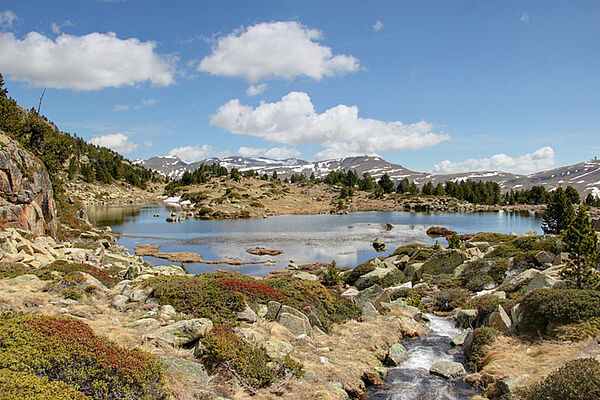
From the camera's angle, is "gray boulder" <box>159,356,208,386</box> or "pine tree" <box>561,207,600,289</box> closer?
"gray boulder" <box>159,356,208,386</box>

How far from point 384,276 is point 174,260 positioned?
88.0 ft

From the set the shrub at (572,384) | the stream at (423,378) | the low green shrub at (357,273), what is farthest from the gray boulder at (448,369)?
→ the low green shrub at (357,273)

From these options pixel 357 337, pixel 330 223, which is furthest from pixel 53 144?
pixel 357 337

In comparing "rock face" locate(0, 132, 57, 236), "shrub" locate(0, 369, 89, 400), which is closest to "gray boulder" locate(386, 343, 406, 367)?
"shrub" locate(0, 369, 89, 400)

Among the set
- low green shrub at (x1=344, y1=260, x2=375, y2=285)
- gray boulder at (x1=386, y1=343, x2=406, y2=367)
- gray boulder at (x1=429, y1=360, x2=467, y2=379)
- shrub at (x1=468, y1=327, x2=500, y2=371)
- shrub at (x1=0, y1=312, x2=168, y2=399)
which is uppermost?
shrub at (x1=0, y1=312, x2=168, y2=399)

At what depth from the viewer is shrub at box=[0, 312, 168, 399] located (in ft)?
27.7

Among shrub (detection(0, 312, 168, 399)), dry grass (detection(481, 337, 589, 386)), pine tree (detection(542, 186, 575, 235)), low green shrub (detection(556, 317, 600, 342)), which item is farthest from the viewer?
pine tree (detection(542, 186, 575, 235))

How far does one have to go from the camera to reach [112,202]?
158 meters

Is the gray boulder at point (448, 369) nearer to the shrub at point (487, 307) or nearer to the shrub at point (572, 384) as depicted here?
the shrub at point (572, 384)

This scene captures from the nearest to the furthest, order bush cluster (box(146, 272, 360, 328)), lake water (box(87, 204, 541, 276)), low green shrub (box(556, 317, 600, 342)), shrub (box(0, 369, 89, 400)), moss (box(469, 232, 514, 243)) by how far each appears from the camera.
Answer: shrub (box(0, 369, 89, 400)) → low green shrub (box(556, 317, 600, 342)) → bush cluster (box(146, 272, 360, 328)) → moss (box(469, 232, 514, 243)) → lake water (box(87, 204, 541, 276))

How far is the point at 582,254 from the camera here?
63.6 feet

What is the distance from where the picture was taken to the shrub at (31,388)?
23.3ft

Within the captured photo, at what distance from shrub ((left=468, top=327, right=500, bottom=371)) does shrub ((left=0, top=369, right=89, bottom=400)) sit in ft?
44.9

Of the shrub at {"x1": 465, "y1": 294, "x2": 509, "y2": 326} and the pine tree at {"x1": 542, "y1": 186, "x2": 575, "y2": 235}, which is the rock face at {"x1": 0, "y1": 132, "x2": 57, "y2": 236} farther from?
the pine tree at {"x1": 542, "y1": 186, "x2": 575, "y2": 235}
